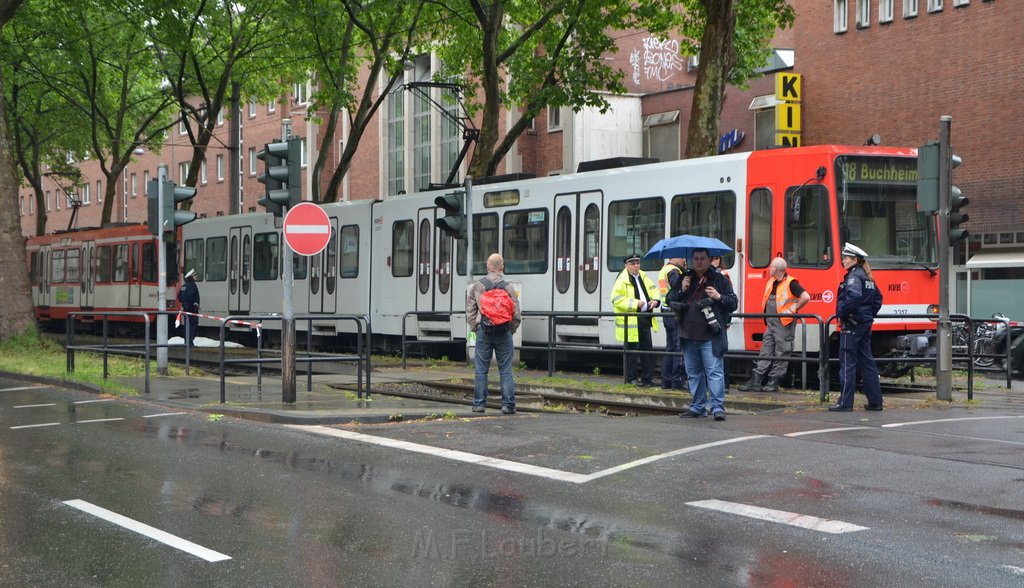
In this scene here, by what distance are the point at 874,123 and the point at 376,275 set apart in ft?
47.6

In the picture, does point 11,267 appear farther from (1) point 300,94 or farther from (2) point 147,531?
(1) point 300,94

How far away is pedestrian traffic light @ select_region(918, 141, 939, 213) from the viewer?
14.2 m

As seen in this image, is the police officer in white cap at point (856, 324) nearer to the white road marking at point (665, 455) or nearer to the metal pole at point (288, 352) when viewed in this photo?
the white road marking at point (665, 455)

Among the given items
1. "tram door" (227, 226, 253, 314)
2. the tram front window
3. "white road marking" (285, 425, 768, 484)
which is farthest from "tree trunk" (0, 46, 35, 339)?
the tram front window

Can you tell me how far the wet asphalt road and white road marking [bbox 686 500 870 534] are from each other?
0.08 ft

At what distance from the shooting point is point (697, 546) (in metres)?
6.39

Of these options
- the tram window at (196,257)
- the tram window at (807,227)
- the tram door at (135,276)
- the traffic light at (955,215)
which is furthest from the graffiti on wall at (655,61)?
the traffic light at (955,215)

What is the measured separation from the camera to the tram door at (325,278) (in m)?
26.9

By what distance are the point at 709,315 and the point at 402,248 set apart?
42.7 feet

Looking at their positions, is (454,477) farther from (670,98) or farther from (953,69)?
(670,98)

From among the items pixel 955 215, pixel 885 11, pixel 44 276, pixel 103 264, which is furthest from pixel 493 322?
pixel 44 276

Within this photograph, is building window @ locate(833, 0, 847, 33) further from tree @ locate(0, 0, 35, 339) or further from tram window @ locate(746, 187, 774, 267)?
tree @ locate(0, 0, 35, 339)

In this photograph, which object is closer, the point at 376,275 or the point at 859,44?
the point at 376,275

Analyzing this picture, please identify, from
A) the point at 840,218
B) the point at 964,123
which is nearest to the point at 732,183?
the point at 840,218
